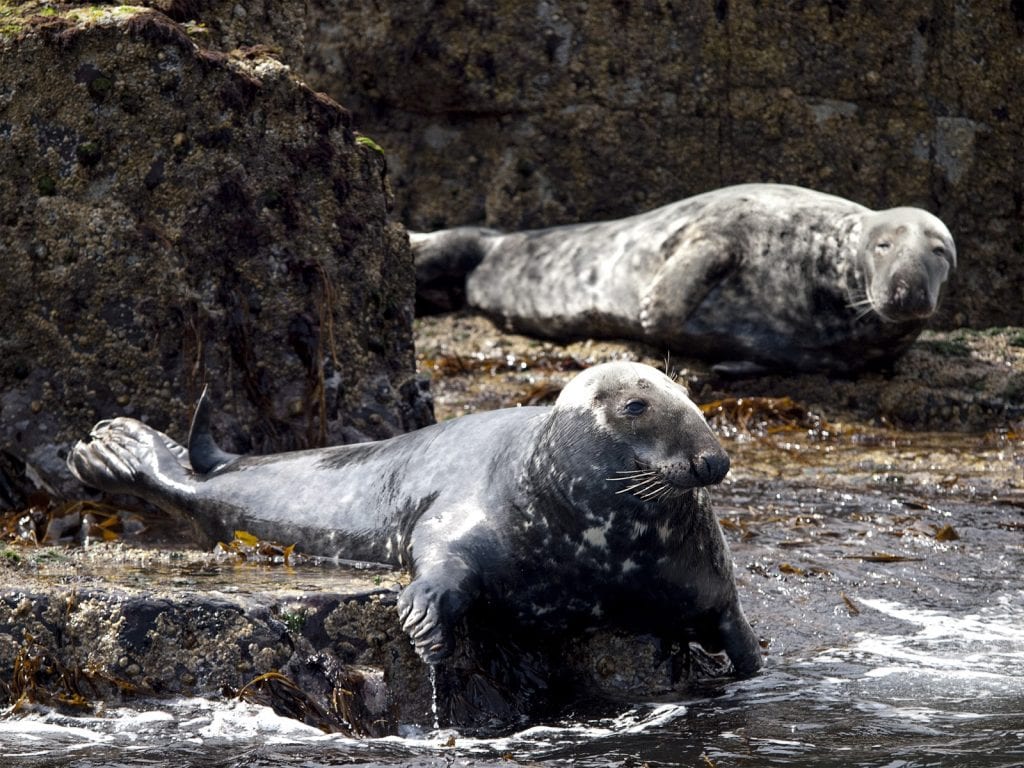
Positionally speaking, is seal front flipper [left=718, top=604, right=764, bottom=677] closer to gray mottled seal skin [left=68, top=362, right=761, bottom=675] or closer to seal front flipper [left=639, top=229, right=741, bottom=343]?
gray mottled seal skin [left=68, top=362, right=761, bottom=675]

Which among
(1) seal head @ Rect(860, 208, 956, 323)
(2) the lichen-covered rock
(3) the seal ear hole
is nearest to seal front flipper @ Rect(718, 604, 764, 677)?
(3) the seal ear hole

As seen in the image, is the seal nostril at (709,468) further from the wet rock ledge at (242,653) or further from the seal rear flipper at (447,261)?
the seal rear flipper at (447,261)

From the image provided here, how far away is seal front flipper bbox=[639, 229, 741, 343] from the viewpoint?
8.91 metres

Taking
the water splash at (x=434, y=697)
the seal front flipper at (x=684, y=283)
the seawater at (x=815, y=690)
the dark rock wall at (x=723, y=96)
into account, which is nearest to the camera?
the seawater at (x=815, y=690)

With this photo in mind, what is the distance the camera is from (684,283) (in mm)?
8930

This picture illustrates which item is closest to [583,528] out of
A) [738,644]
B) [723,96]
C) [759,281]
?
[738,644]

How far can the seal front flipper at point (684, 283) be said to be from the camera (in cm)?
891

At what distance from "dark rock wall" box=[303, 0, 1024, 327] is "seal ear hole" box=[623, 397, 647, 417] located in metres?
6.37

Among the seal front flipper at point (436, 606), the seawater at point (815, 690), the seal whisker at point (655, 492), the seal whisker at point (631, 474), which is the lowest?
the seawater at point (815, 690)

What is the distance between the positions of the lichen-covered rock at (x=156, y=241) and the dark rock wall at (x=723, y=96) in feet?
14.7

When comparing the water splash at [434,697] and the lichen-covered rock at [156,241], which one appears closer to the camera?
the water splash at [434,697]

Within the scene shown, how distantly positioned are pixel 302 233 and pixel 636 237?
3.97 metres

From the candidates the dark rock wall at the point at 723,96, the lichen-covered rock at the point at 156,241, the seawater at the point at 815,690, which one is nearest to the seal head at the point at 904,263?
the seawater at the point at 815,690

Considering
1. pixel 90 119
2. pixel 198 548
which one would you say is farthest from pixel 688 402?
pixel 90 119
